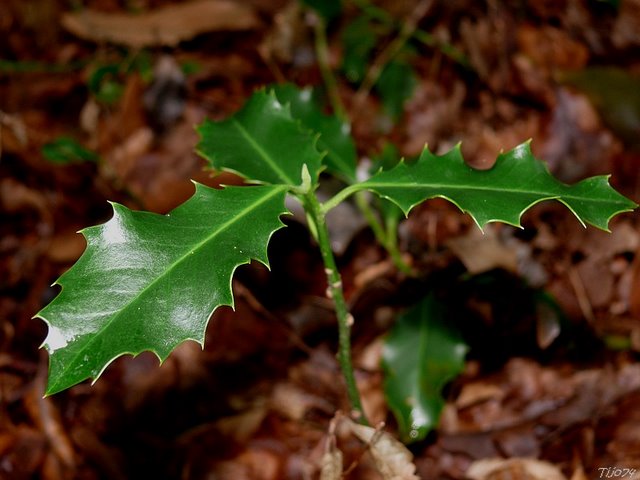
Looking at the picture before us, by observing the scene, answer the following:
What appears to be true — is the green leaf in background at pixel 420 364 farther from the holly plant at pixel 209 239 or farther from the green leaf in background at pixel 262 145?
the green leaf in background at pixel 262 145

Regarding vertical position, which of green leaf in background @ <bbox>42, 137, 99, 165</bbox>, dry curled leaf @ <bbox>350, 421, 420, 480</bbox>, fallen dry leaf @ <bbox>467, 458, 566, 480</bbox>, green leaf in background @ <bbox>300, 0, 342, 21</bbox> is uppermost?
green leaf in background @ <bbox>300, 0, 342, 21</bbox>

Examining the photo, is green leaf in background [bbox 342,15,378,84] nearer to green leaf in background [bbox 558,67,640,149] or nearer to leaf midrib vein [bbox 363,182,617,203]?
green leaf in background [bbox 558,67,640,149]

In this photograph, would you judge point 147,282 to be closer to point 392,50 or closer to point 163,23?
point 392,50

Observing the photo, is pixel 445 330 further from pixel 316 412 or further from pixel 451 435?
pixel 316 412

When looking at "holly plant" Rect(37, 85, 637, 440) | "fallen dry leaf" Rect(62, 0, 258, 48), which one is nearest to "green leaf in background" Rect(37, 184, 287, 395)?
"holly plant" Rect(37, 85, 637, 440)

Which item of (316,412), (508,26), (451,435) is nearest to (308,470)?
(316,412)
